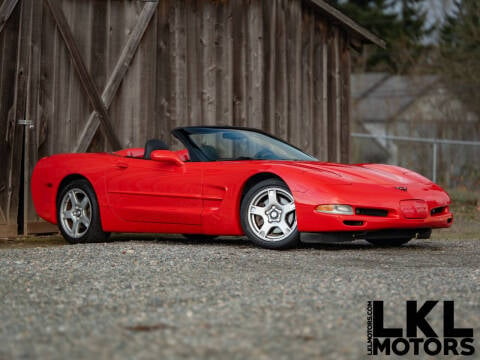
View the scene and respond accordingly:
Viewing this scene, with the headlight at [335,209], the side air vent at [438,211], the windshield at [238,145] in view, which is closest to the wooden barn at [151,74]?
the windshield at [238,145]

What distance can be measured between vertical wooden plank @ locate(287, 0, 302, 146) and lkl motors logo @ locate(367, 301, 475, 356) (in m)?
9.17

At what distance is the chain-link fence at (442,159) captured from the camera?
72.0ft

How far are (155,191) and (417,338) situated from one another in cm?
500

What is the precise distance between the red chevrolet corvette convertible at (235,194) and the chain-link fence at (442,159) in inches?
515

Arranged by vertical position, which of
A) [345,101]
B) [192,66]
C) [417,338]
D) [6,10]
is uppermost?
[6,10]

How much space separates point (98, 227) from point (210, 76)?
3807 millimetres

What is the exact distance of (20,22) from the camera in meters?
10.7

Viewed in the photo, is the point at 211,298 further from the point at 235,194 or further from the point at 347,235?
the point at 235,194

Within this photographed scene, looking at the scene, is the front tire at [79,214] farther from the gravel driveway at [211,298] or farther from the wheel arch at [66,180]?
the gravel driveway at [211,298]

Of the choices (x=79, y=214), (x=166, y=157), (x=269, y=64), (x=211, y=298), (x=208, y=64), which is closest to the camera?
(x=211, y=298)

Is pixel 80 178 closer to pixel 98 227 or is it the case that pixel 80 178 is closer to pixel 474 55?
pixel 98 227

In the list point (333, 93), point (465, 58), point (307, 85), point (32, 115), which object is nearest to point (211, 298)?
point (32, 115)

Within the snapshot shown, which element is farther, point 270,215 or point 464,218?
point 464,218

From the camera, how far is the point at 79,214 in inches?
373
